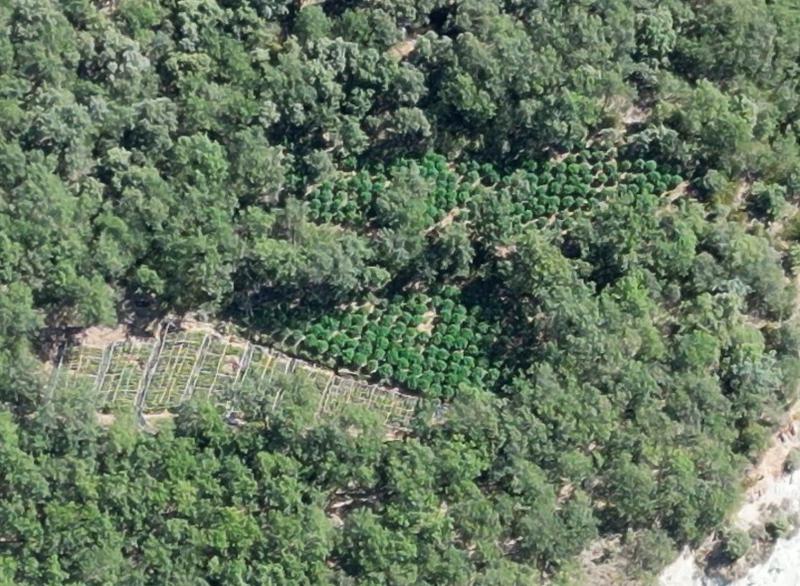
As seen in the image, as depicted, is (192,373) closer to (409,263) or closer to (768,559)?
(409,263)

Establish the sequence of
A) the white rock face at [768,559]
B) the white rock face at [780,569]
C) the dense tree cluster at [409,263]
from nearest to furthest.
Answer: the dense tree cluster at [409,263]
the white rock face at [768,559]
the white rock face at [780,569]

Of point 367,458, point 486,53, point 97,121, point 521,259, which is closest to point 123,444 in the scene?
point 367,458

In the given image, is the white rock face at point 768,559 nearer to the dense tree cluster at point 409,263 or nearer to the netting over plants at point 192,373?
the dense tree cluster at point 409,263

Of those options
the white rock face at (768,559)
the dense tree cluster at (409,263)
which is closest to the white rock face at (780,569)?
the white rock face at (768,559)

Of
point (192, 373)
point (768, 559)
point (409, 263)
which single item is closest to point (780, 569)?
point (768, 559)

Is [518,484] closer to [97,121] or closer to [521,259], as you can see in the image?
[521,259]

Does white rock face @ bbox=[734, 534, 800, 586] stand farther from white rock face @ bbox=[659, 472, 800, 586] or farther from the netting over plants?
the netting over plants
